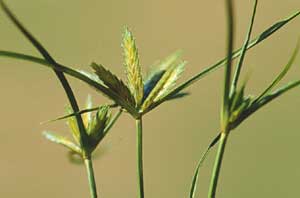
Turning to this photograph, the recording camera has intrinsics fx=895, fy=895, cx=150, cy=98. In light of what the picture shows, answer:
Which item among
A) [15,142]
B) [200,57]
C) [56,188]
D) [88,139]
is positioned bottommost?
[88,139]

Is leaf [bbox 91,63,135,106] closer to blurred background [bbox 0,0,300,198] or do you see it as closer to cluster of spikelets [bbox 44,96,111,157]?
cluster of spikelets [bbox 44,96,111,157]

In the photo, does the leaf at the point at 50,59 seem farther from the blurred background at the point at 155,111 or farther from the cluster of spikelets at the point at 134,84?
the blurred background at the point at 155,111

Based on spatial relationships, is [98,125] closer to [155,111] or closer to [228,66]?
[228,66]

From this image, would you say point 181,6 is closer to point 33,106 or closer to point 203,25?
point 203,25

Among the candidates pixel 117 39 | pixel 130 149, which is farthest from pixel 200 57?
pixel 130 149

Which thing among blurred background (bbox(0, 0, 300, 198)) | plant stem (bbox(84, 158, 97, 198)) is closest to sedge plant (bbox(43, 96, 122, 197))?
plant stem (bbox(84, 158, 97, 198))

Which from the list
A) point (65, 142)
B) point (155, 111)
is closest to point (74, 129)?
point (65, 142)

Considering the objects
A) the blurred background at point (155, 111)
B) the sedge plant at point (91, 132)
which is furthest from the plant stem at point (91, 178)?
the blurred background at point (155, 111)
